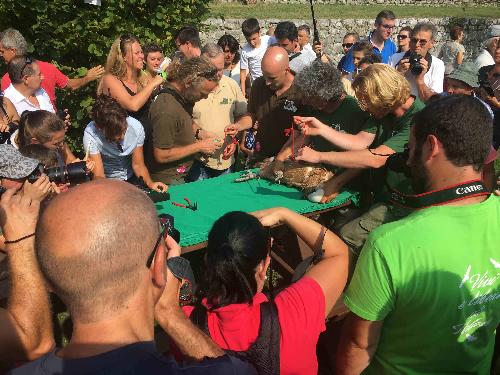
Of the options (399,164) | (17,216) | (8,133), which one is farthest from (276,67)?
(17,216)

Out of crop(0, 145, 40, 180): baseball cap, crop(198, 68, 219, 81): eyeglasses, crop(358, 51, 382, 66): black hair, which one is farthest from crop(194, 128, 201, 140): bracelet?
crop(358, 51, 382, 66): black hair

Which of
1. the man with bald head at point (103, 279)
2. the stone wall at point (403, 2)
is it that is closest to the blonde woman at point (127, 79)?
the man with bald head at point (103, 279)

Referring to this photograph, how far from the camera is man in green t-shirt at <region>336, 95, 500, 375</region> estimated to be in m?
1.61

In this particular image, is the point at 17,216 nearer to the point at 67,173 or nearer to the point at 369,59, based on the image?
the point at 67,173

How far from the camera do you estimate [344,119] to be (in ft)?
11.8

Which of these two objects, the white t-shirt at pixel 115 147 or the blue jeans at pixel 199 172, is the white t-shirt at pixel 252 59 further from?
the white t-shirt at pixel 115 147

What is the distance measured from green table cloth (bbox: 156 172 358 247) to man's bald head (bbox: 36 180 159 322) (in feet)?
6.15

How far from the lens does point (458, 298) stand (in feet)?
5.42

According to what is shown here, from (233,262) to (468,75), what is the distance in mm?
3847

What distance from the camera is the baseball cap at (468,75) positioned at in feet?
14.7

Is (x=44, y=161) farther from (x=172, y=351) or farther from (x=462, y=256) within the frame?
(x=462, y=256)

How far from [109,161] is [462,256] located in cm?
307

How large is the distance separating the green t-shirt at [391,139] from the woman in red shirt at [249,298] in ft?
4.18

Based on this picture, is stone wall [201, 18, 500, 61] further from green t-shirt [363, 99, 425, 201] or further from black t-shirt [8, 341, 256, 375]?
black t-shirt [8, 341, 256, 375]
